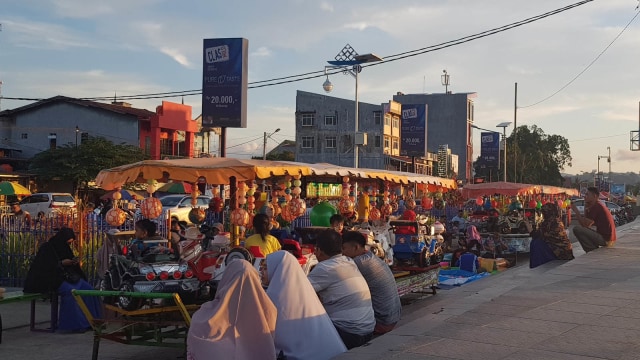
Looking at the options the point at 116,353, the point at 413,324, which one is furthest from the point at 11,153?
the point at 413,324

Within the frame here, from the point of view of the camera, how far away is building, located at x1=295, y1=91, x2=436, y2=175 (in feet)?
197

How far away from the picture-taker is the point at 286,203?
1233 centimetres

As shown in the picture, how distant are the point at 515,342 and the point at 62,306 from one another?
6406 millimetres

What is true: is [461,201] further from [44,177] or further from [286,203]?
[44,177]

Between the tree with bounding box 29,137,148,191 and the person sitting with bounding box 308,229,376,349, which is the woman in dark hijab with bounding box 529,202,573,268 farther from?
the tree with bounding box 29,137,148,191

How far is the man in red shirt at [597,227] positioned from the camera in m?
13.3

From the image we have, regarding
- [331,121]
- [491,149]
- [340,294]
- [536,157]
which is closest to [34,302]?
[340,294]

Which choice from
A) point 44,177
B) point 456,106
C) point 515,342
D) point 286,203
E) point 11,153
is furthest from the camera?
point 456,106

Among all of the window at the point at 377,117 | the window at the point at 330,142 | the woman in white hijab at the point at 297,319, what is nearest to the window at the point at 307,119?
the window at the point at 330,142

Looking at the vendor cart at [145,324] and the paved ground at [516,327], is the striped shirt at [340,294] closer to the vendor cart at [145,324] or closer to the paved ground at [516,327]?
the paved ground at [516,327]

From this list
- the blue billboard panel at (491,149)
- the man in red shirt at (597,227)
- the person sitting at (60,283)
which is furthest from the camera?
the blue billboard panel at (491,149)

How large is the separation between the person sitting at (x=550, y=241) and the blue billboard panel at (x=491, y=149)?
1447 inches

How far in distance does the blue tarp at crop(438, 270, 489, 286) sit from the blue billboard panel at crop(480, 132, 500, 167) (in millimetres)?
34175

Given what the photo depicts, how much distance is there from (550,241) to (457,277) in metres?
2.96
